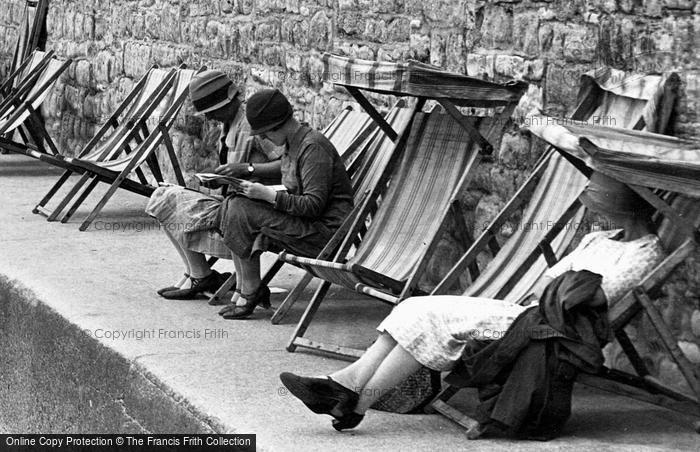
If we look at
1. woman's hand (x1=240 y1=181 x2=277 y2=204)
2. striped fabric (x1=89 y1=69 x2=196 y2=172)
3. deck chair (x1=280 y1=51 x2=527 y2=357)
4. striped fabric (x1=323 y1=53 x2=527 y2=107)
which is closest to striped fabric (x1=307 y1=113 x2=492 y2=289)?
deck chair (x1=280 y1=51 x2=527 y2=357)

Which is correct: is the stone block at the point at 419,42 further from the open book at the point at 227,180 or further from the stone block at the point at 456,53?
the open book at the point at 227,180

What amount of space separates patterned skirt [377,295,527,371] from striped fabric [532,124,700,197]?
55 cm

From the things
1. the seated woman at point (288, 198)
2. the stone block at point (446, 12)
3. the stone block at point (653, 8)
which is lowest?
the seated woman at point (288, 198)

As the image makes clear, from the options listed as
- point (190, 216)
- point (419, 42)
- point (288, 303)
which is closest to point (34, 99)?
point (190, 216)

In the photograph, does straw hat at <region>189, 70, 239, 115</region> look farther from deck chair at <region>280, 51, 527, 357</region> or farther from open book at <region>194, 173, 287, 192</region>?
deck chair at <region>280, 51, 527, 357</region>

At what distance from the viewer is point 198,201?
5.98 m

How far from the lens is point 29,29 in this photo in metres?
12.4

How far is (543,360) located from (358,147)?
2.58 metres

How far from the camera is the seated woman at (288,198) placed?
546 centimetres

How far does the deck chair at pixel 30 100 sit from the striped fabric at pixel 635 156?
5.88 m

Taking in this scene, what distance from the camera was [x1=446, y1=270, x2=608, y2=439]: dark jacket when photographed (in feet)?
12.6

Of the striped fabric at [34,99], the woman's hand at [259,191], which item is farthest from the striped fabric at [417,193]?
the striped fabric at [34,99]

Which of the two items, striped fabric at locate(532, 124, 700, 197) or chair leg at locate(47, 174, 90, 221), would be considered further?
chair leg at locate(47, 174, 90, 221)

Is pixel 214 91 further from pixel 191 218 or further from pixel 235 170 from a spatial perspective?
pixel 191 218
